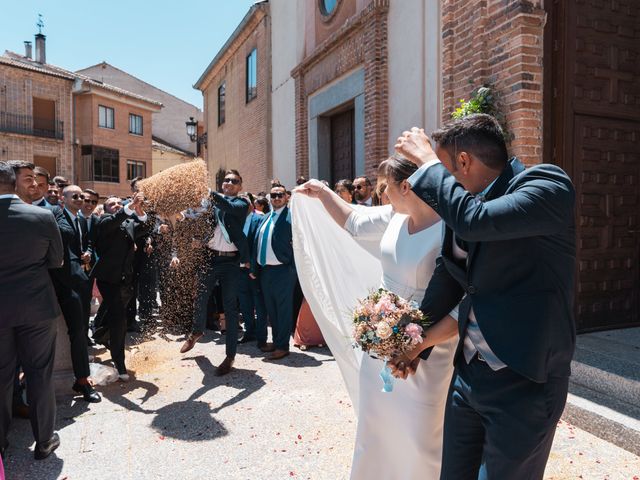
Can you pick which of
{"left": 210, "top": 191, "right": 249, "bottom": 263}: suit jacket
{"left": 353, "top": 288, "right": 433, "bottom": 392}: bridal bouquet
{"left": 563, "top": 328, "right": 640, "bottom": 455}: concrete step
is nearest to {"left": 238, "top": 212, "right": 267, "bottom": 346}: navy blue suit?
{"left": 210, "top": 191, "right": 249, "bottom": 263}: suit jacket

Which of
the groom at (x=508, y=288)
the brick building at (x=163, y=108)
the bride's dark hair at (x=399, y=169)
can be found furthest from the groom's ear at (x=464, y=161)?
the brick building at (x=163, y=108)

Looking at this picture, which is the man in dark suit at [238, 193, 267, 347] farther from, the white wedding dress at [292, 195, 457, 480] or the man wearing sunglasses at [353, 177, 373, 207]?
the white wedding dress at [292, 195, 457, 480]

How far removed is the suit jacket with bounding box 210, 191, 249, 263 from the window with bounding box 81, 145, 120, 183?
2914 cm

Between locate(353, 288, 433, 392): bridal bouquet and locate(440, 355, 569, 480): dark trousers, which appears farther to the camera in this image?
locate(353, 288, 433, 392): bridal bouquet

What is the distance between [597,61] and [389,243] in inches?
191

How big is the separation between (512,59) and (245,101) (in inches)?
491

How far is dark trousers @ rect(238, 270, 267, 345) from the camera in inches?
264

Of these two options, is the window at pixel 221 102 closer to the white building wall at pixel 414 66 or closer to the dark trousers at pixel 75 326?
the white building wall at pixel 414 66

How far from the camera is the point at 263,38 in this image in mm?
14906

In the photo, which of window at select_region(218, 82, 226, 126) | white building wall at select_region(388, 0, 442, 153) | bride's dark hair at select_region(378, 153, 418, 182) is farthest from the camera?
window at select_region(218, 82, 226, 126)

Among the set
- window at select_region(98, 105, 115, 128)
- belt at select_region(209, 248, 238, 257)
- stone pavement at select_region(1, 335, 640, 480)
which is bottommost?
stone pavement at select_region(1, 335, 640, 480)

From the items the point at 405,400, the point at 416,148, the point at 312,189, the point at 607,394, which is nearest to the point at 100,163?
the point at 312,189

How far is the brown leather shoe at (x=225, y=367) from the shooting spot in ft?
18.2

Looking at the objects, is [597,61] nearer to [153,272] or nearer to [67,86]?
[153,272]
